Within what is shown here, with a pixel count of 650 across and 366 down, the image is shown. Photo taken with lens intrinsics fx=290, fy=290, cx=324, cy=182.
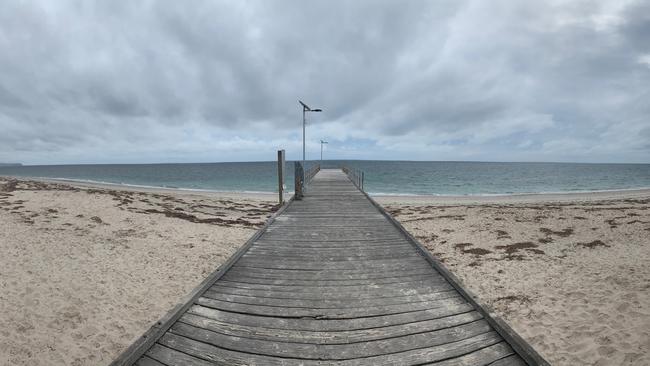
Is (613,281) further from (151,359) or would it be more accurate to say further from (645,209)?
(645,209)

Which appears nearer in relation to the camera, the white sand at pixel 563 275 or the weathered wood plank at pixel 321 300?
the weathered wood plank at pixel 321 300

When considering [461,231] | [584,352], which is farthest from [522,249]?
[584,352]

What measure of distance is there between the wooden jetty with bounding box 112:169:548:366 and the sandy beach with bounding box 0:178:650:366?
9.26 feet

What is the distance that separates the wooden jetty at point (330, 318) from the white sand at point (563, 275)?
219 centimetres

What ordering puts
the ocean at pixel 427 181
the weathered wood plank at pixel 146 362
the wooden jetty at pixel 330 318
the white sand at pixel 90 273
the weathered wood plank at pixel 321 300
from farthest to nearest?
the ocean at pixel 427 181 → the white sand at pixel 90 273 → the weathered wood plank at pixel 321 300 → the wooden jetty at pixel 330 318 → the weathered wood plank at pixel 146 362

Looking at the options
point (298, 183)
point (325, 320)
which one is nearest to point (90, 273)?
point (298, 183)

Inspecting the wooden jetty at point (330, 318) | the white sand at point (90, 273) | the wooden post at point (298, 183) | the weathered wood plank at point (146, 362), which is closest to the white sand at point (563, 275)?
the wooden jetty at point (330, 318)

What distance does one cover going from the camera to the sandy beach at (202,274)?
559 centimetres

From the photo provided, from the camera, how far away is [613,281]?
766 cm

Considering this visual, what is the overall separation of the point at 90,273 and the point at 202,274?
3.01 metres

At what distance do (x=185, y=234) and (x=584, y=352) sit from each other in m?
13.6

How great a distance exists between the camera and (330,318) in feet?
12.8

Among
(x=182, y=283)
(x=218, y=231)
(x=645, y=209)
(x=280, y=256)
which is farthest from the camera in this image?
(x=645, y=209)

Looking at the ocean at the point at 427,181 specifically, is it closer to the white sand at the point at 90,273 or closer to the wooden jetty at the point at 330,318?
the white sand at the point at 90,273
